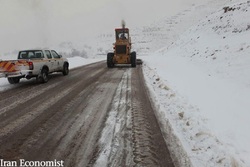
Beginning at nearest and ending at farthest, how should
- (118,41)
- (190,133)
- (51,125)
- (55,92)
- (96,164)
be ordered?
(96,164) < (190,133) < (51,125) < (55,92) < (118,41)

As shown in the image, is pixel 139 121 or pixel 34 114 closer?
pixel 139 121

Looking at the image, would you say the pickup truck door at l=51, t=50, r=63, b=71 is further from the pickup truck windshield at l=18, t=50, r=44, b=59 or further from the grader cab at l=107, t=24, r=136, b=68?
the grader cab at l=107, t=24, r=136, b=68

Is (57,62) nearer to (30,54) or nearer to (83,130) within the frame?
(30,54)

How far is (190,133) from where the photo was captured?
16.3 ft

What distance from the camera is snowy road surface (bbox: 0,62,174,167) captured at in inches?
161

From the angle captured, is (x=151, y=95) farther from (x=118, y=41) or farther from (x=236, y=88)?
(x=118, y=41)

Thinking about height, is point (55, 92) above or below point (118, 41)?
below

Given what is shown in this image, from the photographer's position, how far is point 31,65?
11.4 m

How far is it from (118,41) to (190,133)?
16211 millimetres

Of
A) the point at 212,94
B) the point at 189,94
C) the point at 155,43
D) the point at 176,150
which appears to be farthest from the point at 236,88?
the point at 155,43

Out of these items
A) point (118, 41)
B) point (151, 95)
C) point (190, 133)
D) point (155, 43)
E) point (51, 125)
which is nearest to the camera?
point (190, 133)

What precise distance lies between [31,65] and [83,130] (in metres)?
7.30

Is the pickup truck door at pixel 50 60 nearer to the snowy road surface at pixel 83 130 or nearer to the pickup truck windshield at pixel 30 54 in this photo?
the pickup truck windshield at pixel 30 54

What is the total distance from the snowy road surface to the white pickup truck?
277 centimetres
